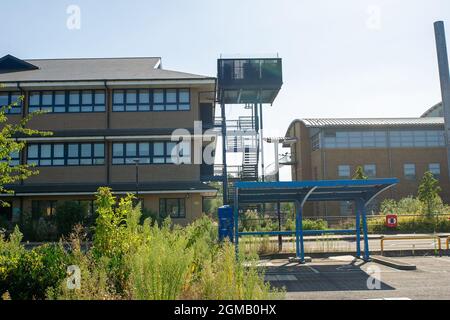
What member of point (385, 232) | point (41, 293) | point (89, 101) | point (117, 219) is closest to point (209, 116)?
point (89, 101)

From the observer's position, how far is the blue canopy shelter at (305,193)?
14.1 m

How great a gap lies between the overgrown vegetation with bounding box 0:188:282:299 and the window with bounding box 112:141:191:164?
18924mm

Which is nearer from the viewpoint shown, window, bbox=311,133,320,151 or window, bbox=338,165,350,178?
window, bbox=338,165,350,178

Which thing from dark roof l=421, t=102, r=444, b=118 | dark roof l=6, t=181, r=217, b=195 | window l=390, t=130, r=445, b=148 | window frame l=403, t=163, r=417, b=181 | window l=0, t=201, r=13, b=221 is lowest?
window l=0, t=201, r=13, b=221

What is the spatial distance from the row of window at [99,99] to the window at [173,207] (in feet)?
20.6

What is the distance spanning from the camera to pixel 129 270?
7.93 meters

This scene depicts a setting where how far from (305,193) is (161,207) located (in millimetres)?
15366

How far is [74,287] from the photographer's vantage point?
21.6 feet

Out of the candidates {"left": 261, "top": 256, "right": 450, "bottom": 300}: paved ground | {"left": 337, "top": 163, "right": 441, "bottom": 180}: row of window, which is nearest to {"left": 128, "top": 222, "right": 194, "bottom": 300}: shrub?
{"left": 261, "top": 256, "right": 450, "bottom": 300}: paved ground

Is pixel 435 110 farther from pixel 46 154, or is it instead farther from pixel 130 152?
pixel 46 154

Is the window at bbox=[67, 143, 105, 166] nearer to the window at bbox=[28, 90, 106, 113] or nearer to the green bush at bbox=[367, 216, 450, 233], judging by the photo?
the window at bbox=[28, 90, 106, 113]

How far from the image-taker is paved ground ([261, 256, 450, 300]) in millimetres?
9930

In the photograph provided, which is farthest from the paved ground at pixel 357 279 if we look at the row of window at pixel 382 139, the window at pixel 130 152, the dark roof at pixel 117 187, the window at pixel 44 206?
the row of window at pixel 382 139
